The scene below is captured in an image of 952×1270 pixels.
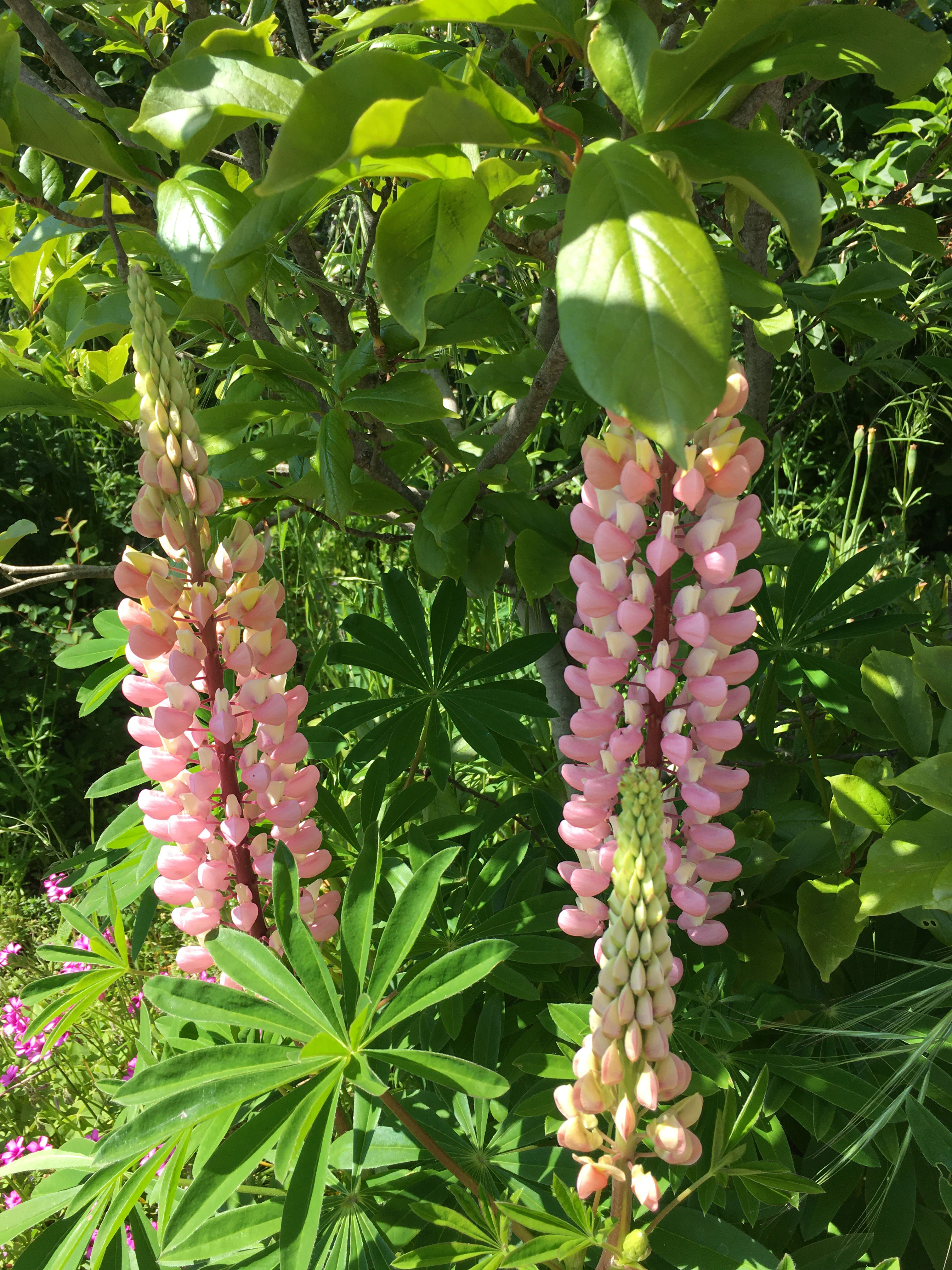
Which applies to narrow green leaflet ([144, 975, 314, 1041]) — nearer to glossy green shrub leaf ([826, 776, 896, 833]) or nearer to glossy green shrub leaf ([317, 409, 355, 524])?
glossy green shrub leaf ([317, 409, 355, 524])

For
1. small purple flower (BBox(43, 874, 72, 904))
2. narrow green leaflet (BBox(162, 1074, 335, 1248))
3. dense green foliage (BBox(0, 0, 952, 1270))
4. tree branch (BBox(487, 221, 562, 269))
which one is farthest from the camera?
small purple flower (BBox(43, 874, 72, 904))

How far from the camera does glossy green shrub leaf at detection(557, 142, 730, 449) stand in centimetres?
45

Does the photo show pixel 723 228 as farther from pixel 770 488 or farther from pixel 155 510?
pixel 770 488

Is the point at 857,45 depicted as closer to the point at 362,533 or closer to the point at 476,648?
the point at 362,533

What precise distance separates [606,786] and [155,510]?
1.48ft

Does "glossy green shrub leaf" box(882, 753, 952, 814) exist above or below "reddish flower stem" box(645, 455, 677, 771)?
below

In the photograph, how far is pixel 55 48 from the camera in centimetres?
116

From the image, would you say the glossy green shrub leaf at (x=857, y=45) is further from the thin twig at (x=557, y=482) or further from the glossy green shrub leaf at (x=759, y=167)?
the thin twig at (x=557, y=482)

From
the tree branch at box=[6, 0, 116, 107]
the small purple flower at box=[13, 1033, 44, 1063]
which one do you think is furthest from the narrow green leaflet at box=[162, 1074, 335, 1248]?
the small purple flower at box=[13, 1033, 44, 1063]

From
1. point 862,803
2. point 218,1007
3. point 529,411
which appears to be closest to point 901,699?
point 862,803

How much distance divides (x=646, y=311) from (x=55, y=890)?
204cm

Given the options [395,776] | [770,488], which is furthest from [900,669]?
[770,488]

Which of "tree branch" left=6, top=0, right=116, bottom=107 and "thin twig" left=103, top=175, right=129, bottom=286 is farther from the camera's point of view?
"tree branch" left=6, top=0, right=116, bottom=107

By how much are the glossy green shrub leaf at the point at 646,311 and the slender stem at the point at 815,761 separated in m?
0.85
